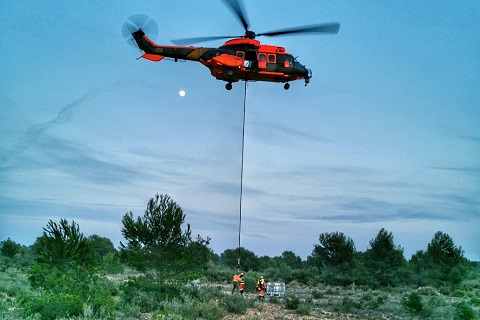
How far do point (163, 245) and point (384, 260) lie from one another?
1206 inches

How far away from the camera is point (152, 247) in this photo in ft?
73.8

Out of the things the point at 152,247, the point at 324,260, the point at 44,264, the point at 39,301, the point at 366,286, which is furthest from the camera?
the point at 324,260

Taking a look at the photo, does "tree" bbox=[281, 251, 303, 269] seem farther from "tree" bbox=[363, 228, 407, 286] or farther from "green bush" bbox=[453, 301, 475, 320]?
"green bush" bbox=[453, 301, 475, 320]

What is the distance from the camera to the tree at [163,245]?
2239cm

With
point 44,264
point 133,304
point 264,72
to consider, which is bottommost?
point 133,304

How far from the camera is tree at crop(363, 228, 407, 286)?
45.0 metres

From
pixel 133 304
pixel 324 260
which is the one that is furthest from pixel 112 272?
pixel 133 304

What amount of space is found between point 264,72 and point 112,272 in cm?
3370

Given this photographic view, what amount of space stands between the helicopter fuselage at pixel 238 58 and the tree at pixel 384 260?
30.3 meters

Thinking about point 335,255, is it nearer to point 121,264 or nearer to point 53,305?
point 121,264

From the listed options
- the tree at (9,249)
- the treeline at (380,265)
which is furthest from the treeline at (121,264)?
the tree at (9,249)

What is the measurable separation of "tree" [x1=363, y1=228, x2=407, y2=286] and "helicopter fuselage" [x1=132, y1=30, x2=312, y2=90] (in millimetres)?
30301

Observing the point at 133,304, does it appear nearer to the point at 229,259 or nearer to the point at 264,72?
the point at 264,72

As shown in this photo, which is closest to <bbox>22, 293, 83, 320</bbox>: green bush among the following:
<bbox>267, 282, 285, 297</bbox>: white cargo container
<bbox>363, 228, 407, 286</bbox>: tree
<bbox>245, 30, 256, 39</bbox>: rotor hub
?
<bbox>245, 30, 256, 39</bbox>: rotor hub
